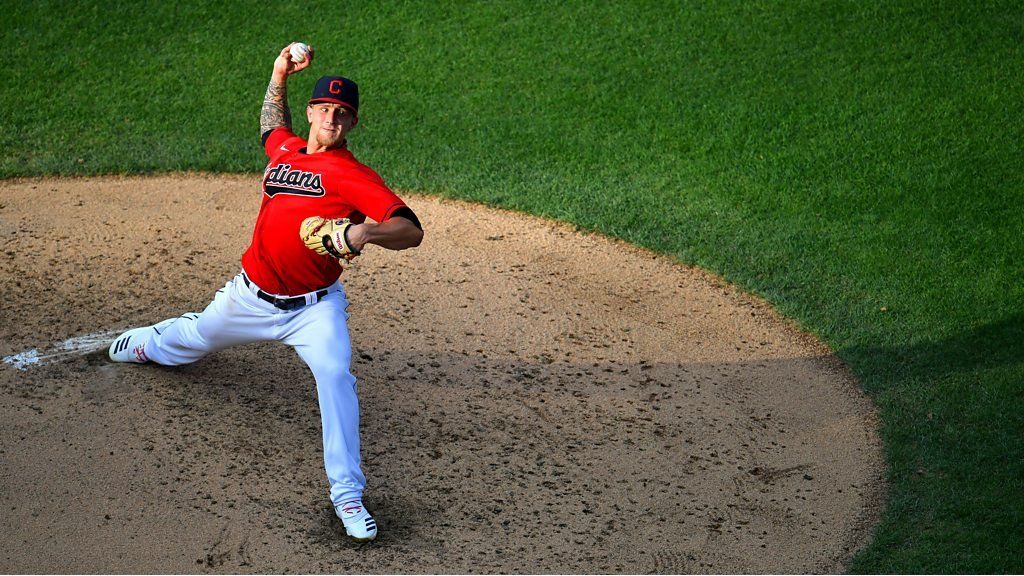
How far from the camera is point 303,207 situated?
17.0ft

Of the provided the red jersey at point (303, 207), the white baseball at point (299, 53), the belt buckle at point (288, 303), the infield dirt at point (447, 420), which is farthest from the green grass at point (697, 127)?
the belt buckle at point (288, 303)

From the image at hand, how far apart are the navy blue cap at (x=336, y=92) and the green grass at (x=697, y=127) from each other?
3483 millimetres

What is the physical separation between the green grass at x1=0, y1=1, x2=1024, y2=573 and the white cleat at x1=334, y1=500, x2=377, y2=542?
10.1ft

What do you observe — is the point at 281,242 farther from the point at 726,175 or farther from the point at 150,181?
the point at 726,175

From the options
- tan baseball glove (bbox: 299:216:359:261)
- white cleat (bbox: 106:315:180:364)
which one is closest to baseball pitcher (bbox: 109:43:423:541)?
tan baseball glove (bbox: 299:216:359:261)

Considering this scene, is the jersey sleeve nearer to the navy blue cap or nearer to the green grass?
the navy blue cap

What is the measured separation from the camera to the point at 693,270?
26.1 ft

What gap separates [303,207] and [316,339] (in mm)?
633

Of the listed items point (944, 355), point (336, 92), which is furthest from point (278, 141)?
point (944, 355)

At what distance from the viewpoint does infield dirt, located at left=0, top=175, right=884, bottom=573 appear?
16.7 feet

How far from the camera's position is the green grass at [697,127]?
297 inches

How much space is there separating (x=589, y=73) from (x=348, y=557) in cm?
647

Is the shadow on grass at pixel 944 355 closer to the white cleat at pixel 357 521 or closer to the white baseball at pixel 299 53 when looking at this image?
the white cleat at pixel 357 521

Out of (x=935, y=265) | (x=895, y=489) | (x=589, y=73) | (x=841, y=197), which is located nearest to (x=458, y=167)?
(x=589, y=73)
